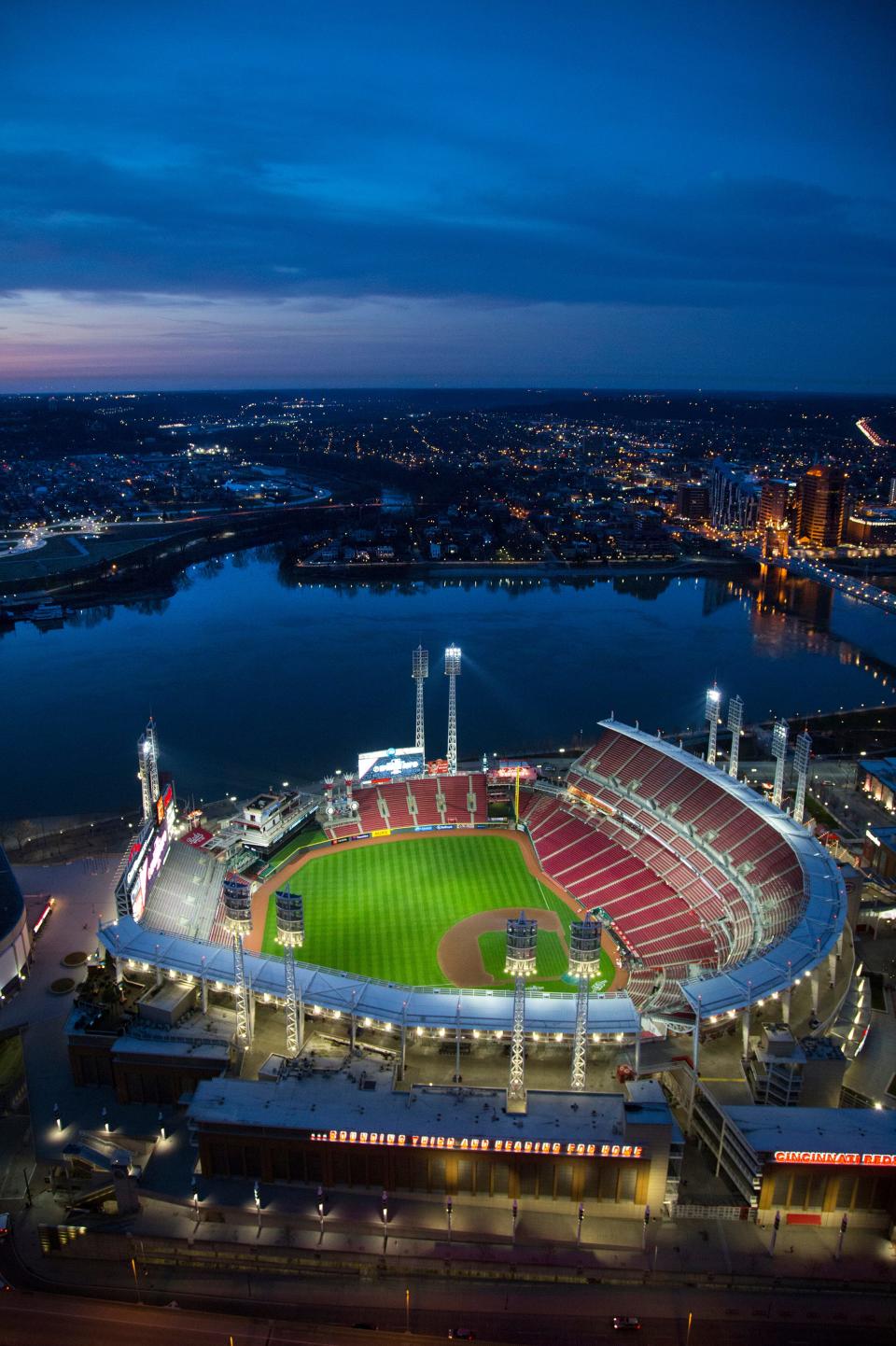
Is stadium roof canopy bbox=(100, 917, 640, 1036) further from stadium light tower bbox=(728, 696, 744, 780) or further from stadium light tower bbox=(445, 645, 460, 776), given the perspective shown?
stadium light tower bbox=(445, 645, 460, 776)

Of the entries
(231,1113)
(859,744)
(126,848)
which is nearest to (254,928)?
(126,848)

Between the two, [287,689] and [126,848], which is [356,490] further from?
[126,848]

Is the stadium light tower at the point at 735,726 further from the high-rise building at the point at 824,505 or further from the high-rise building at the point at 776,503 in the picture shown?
the high-rise building at the point at 776,503

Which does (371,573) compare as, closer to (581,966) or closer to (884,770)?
(884,770)

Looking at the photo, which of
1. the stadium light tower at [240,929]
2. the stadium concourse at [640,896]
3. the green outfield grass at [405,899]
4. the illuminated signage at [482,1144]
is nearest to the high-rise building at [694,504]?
the stadium concourse at [640,896]

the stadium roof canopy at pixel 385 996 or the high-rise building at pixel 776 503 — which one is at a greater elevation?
the high-rise building at pixel 776 503
